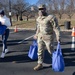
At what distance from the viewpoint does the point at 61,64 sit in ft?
20.0

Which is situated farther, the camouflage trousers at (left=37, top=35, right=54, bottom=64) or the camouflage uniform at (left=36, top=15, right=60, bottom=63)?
the camouflage trousers at (left=37, top=35, right=54, bottom=64)

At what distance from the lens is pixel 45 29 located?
660 cm

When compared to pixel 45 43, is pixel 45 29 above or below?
above

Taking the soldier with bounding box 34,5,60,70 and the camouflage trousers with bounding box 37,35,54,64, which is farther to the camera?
the camouflage trousers with bounding box 37,35,54,64

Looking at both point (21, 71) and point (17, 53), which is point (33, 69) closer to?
point (21, 71)

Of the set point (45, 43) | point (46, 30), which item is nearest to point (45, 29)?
point (46, 30)

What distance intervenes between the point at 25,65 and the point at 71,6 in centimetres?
3488

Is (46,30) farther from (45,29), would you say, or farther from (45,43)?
(45,43)

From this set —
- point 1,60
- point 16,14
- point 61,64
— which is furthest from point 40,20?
point 16,14

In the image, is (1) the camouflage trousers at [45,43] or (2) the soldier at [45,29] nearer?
(2) the soldier at [45,29]

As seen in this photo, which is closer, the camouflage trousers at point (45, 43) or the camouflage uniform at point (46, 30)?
the camouflage uniform at point (46, 30)

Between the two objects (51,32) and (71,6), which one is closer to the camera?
(51,32)

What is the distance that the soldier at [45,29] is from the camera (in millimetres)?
6469

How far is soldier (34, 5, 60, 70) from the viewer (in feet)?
21.2
